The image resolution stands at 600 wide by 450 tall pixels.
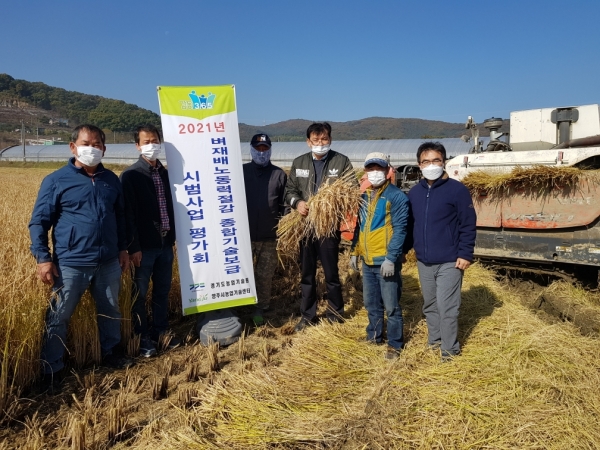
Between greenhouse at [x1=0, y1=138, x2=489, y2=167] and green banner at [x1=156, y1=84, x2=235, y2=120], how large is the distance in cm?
1590

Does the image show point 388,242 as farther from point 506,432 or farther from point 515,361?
point 506,432

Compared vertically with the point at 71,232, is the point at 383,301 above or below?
below

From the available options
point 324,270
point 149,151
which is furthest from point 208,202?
point 324,270

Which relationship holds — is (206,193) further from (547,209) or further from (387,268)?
(547,209)

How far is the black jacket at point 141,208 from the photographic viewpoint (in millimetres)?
3422

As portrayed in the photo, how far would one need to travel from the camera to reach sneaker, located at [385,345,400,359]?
3266 millimetres

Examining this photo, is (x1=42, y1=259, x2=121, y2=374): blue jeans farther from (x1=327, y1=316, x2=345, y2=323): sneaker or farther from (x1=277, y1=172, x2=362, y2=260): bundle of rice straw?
(x1=327, y1=316, x2=345, y2=323): sneaker

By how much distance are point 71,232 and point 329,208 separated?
1.99m

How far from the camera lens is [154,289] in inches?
151

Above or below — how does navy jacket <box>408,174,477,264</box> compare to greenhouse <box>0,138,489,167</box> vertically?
below

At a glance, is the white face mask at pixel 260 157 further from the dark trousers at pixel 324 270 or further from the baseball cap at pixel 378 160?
the baseball cap at pixel 378 160

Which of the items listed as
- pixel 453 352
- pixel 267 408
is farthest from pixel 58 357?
pixel 453 352

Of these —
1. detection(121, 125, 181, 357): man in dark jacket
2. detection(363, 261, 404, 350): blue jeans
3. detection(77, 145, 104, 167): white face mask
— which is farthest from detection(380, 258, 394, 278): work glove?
detection(77, 145, 104, 167): white face mask

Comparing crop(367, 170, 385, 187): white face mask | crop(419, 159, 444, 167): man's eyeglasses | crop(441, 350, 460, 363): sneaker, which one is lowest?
crop(441, 350, 460, 363): sneaker
